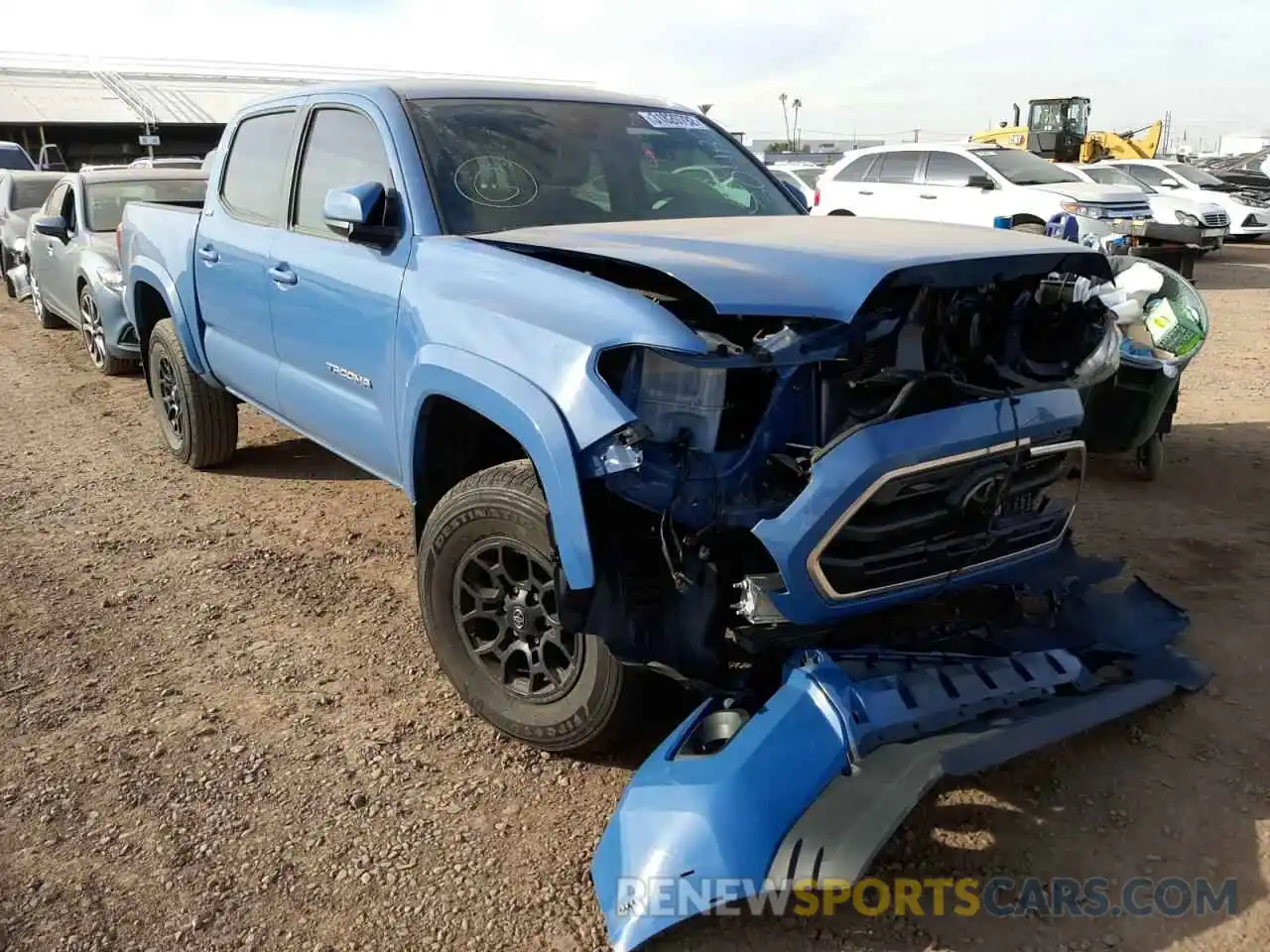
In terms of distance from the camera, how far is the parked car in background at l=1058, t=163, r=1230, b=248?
15094 mm

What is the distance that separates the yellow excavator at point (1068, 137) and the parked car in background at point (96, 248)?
19.1 meters

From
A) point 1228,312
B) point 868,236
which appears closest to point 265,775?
point 868,236

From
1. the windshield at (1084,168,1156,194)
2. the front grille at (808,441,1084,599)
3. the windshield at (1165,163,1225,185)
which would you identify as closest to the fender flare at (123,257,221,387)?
the front grille at (808,441,1084,599)

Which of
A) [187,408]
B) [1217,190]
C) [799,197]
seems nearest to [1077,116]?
[1217,190]

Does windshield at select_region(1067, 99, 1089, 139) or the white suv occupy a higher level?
windshield at select_region(1067, 99, 1089, 139)

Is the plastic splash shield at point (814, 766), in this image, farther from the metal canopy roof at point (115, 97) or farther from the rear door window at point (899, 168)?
the metal canopy roof at point (115, 97)

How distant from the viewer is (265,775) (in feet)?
9.73

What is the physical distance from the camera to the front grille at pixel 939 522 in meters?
2.45

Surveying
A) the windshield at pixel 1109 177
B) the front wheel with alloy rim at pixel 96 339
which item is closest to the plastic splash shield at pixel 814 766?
the front wheel with alloy rim at pixel 96 339

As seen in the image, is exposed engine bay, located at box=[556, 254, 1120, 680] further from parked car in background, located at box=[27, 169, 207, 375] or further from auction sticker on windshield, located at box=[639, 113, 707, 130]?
parked car in background, located at box=[27, 169, 207, 375]

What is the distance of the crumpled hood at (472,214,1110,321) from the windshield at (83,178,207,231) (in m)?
6.64

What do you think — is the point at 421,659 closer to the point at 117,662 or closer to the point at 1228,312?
the point at 117,662

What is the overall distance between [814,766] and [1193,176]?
2107 cm

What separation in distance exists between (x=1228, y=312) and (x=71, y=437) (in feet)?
36.6
